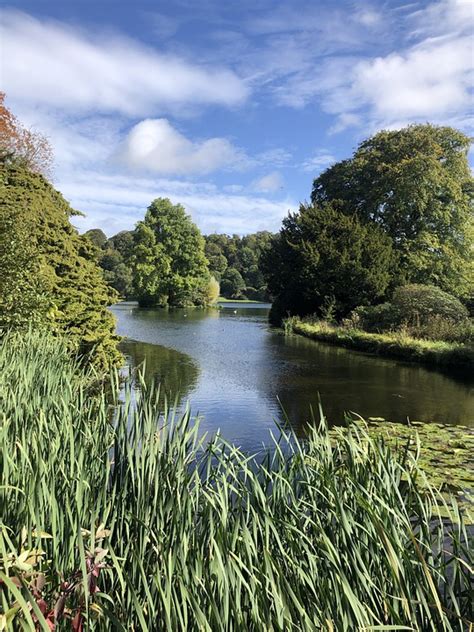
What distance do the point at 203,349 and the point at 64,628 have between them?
15.3 meters

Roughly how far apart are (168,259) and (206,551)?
48540 millimetres

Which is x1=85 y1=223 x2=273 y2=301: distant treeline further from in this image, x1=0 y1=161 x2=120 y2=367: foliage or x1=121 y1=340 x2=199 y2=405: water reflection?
x1=0 y1=161 x2=120 y2=367: foliage

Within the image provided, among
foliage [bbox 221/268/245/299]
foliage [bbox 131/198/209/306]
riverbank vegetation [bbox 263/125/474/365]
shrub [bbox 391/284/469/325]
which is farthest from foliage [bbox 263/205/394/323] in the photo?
foliage [bbox 221/268/245/299]

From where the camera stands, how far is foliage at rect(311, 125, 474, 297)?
24547 millimetres

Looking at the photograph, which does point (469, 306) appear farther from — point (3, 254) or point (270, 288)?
point (3, 254)

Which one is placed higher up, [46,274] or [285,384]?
[46,274]

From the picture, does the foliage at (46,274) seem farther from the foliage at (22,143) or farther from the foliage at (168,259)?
the foliage at (168,259)

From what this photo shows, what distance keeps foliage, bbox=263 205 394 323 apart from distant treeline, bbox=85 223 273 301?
119ft

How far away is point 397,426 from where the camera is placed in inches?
288

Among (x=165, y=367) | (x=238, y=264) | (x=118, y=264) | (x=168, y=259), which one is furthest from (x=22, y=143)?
(x=238, y=264)

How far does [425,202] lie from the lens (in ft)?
81.4

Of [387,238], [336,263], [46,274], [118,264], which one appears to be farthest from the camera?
[118,264]

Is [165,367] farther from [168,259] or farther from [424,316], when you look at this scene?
[168,259]

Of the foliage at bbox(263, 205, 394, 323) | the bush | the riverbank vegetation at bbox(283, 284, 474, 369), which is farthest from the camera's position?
the foliage at bbox(263, 205, 394, 323)
